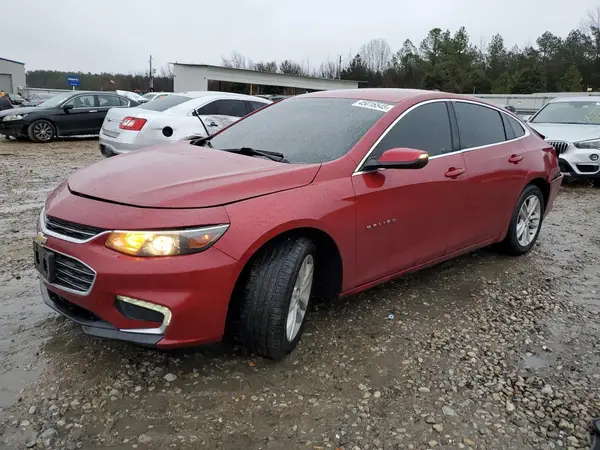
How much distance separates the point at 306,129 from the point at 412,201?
896 millimetres

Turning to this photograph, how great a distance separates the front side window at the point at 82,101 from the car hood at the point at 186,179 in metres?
11.7

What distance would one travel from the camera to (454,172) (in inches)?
151

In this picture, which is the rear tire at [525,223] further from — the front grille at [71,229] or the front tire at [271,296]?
the front grille at [71,229]

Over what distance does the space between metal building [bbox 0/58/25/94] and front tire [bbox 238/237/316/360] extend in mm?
62465

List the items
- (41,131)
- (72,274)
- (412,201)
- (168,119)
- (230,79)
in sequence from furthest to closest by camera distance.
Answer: (230,79)
(41,131)
(168,119)
(412,201)
(72,274)

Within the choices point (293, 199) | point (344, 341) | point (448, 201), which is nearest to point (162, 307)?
point (293, 199)

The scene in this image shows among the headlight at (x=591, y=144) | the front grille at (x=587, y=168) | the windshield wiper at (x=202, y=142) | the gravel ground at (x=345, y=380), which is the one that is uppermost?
the windshield wiper at (x=202, y=142)

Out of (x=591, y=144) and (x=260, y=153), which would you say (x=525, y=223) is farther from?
(x=591, y=144)

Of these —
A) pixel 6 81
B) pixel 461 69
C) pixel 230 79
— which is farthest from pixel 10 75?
pixel 461 69

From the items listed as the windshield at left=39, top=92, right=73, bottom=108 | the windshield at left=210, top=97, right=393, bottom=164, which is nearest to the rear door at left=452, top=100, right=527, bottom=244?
the windshield at left=210, top=97, right=393, bottom=164

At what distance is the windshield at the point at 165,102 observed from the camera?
895 cm

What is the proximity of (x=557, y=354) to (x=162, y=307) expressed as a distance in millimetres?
2420

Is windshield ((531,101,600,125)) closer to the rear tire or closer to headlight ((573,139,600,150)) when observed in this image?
headlight ((573,139,600,150))

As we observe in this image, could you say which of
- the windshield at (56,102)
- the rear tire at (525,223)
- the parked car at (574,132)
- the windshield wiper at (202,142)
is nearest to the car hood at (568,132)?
the parked car at (574,132)
